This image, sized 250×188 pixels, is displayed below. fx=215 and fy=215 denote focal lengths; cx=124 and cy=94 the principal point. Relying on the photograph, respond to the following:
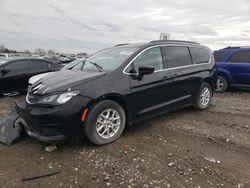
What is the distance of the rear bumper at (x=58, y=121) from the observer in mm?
3084

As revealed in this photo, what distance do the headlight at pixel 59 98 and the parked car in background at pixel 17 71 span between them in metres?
4.62

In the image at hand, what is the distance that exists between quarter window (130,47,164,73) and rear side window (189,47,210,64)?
4.44 feet

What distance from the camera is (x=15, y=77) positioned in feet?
23.7

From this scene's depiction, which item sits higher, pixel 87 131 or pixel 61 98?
pixel 61 98

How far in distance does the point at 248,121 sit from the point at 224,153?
2042mm

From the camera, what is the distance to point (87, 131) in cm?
329

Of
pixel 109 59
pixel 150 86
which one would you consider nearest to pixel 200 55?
pixel 150 86

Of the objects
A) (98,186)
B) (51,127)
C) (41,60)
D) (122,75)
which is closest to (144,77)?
(122,75)

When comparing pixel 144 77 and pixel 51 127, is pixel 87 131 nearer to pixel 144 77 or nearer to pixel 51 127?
pixel 51 127

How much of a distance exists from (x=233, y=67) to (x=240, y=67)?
0.80ft

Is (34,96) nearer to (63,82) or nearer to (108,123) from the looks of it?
(63,82)

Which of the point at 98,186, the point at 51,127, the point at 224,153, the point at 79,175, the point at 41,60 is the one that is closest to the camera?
the point at 98,186

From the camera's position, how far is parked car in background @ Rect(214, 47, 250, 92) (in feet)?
26.2

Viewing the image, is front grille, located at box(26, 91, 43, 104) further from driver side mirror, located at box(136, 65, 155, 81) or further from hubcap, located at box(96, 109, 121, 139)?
driver side mirror, located at box(136, 65, 155, 81)
